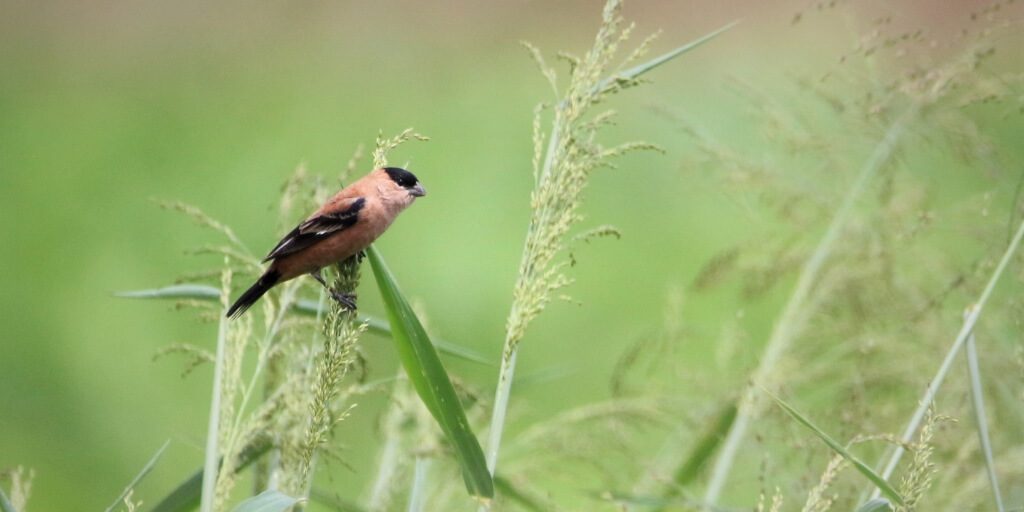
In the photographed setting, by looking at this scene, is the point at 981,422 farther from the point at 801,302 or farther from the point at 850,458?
the point at 801,302

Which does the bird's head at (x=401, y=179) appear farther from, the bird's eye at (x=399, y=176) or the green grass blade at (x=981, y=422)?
the green grass blade at (x=981, y=422)

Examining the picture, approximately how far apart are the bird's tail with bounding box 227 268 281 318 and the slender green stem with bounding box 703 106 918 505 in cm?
98

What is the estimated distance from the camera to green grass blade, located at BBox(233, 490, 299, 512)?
3.65 feet

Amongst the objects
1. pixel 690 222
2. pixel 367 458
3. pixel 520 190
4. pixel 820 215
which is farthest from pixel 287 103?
pixel 820 215

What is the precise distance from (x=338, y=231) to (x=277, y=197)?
122 inches

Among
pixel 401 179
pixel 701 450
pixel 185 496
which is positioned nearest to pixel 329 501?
pixel 185 496

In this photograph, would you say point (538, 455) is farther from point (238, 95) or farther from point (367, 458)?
point (238, 95)

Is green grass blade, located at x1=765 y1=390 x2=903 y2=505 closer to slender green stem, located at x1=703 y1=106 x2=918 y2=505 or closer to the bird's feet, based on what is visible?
the bird's feet

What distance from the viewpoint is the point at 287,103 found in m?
5.70

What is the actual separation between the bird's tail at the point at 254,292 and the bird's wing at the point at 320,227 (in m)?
0.04

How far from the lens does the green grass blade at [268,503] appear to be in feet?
3.65

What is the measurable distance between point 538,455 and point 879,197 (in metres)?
0.97

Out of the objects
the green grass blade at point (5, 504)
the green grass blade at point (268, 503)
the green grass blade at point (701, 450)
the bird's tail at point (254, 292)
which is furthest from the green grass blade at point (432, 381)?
the green grass blade at point (701, 450)

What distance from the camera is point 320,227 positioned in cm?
149
